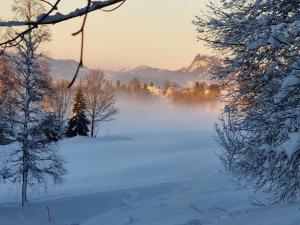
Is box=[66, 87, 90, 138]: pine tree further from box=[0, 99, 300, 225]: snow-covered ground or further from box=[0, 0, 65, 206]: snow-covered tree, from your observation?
box=[0, 0, 65, 206]: snow-covered tree

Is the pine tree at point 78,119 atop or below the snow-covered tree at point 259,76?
below

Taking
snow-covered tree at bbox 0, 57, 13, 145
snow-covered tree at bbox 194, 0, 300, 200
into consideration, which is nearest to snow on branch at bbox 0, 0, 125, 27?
snow-covered tree at bbox 194, 0, 300, 200

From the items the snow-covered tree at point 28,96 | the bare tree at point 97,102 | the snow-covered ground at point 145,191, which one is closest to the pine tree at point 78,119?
the bare tree at point 97,102

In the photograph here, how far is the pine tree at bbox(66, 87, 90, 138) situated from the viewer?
1864 inches

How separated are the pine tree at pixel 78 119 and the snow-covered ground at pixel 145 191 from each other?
141 inches

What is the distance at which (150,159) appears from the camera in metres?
34.7

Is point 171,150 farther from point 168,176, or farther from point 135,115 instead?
point 135,115

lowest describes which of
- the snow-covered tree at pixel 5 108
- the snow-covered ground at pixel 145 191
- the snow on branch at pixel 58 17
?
the snow-covered ground at pixel 145 191

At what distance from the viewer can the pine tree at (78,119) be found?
47344 millimetres

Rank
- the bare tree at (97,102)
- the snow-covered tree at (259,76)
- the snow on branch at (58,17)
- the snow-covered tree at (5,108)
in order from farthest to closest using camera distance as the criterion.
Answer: the bare tree at (97,102), the snow-covered tree at (5,108), the snow-covered tree at (259,76), the snow on branch at (58,17)

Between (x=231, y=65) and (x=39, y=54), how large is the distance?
11.5 m

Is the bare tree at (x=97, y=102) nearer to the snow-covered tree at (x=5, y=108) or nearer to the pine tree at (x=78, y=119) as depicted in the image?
the pine tree at (x=78, y=119)

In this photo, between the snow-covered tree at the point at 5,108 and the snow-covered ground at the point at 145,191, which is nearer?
the snow-covered ground at the point at 145,191

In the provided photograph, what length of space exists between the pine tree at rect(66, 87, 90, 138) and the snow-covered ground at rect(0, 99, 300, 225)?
358 cm
